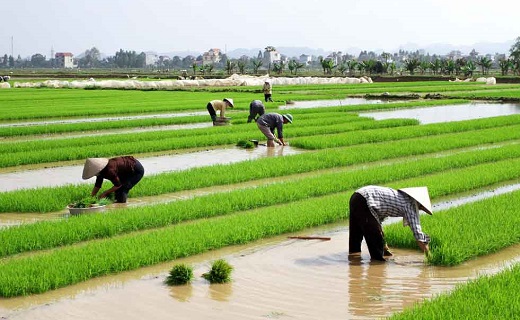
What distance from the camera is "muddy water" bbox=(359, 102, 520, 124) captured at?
22234mm

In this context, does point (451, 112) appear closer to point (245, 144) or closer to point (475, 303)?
point (245, 144)

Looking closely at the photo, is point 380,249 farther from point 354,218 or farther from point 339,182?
point 339,182

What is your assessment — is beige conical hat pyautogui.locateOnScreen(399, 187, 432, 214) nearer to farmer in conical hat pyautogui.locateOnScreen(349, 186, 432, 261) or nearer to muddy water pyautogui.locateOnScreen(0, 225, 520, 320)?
farmer in conical hat pyautogui.locateOnScreen(349, 186, 432, 261)

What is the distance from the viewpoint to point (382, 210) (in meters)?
6.02

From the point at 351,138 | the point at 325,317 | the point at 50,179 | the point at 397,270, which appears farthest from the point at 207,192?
the point at 351,138

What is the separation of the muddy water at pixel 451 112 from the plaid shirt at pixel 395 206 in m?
15.6

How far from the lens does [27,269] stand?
5680 millimetres

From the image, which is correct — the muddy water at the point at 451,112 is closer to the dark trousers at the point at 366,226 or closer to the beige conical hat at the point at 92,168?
the beige conical hat at the point at 92,168

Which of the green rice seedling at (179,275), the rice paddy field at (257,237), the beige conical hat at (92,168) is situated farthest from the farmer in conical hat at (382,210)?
the beige conical hat at (92,168)

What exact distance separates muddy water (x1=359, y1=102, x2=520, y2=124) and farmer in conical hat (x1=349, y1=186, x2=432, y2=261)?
50.7ft

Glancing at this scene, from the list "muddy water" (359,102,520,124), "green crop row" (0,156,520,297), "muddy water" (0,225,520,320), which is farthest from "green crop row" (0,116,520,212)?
"muddy water" (359,102,520,124)

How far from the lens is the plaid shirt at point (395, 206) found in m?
5.91

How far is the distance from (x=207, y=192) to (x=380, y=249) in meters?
4.05

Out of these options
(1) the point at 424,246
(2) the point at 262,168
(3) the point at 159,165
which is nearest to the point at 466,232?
(1) the point at 424,246
